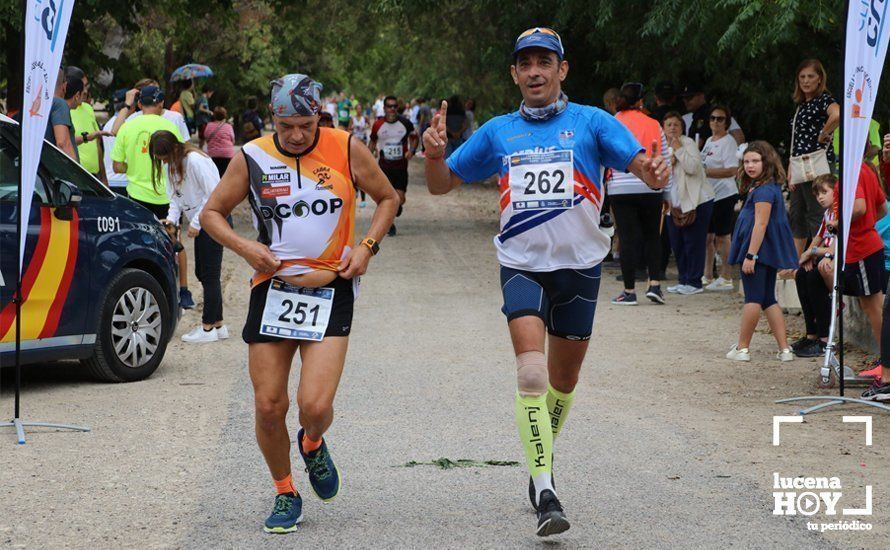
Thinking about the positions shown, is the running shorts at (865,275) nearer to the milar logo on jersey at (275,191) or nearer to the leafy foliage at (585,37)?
the leafy foliage at (585,37)

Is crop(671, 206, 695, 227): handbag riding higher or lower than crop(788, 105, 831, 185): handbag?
lower

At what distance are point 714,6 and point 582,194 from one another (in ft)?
27.0

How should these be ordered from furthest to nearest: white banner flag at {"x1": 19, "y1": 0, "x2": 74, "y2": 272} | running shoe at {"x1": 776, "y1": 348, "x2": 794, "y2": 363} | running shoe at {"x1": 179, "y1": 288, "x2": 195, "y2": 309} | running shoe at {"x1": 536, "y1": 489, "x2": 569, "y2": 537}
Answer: running shoe at {"x1": 179, "y1": 288, "x2": 195, "y2": 309} → running shoe at {"x1": 776, "y1": 348, "x2": 794, "y2": 363} → white banner flag at {"x1": 19, "y1": 0, "x2": 74, "y2": 272} → running shoe at {"x1": 536, "y1": 489, "x2": 569, "y2": 537}

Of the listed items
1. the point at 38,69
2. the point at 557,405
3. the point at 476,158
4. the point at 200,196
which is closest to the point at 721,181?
the point at 200,196

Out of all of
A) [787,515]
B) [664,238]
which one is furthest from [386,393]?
[664,238]


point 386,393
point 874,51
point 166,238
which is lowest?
point 386,393

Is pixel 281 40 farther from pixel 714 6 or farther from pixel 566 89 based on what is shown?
pixel 714 6

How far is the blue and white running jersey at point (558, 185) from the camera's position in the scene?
5.98 m

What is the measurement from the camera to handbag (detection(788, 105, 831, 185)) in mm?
12273

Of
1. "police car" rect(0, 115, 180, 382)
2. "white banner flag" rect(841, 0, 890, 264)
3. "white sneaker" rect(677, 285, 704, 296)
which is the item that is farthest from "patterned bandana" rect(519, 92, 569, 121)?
"white sneaker" rect(677, 285, 704, 296)

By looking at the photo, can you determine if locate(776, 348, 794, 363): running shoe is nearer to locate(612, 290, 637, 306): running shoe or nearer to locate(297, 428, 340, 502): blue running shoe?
locate(612, 290, 637, 306): running shoe

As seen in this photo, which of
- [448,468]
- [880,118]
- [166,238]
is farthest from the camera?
[880,118]

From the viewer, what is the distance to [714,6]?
537 inches

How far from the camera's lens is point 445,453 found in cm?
734
